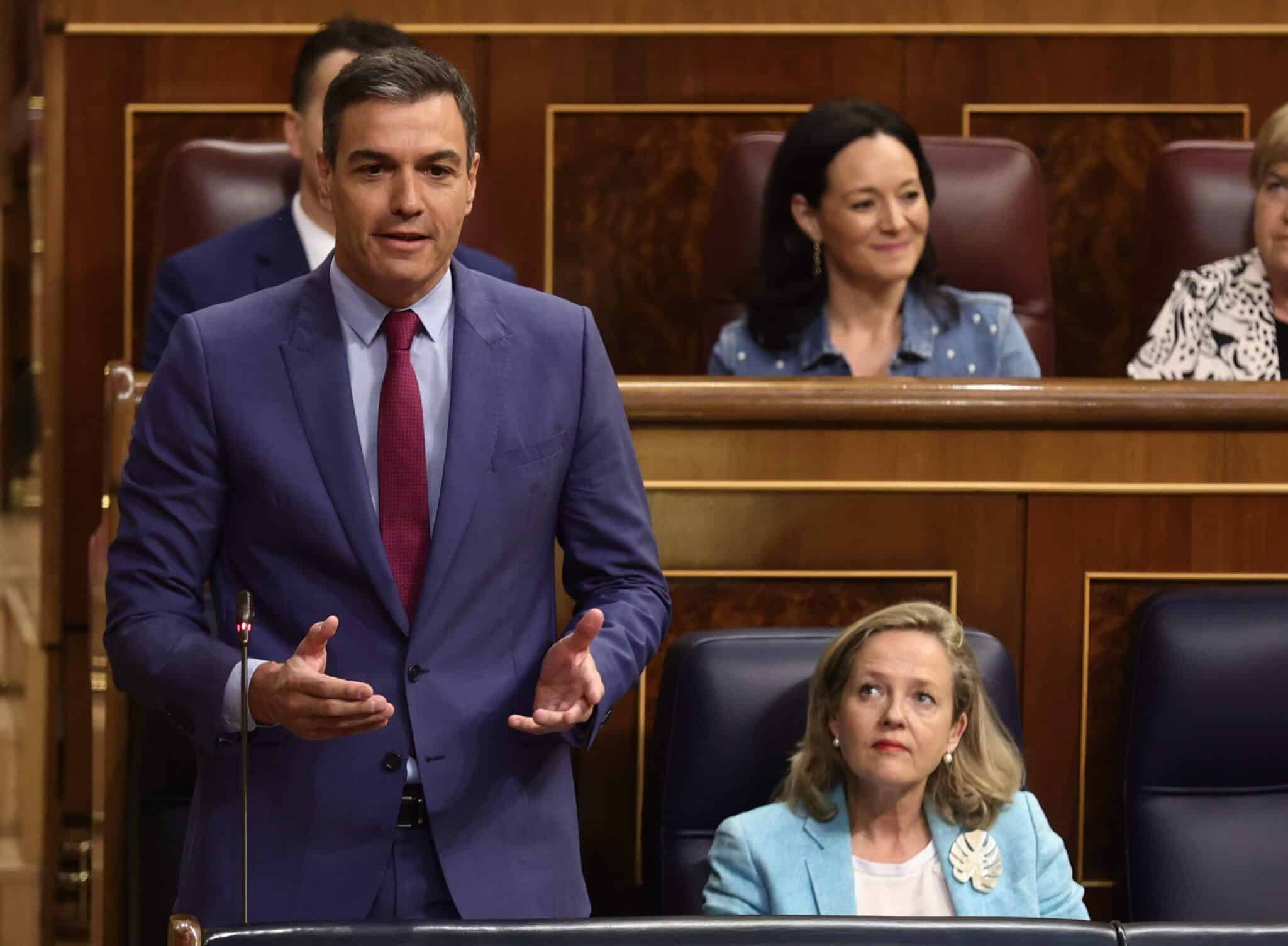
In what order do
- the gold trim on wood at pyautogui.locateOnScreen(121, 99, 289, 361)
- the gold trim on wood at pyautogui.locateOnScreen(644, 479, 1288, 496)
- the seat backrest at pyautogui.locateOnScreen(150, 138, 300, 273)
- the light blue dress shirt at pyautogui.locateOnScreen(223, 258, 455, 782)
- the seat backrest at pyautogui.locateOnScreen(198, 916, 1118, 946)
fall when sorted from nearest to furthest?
1. the seat backrest at pyautogui.locateOnScreen(198, 916, 1118, 946)
2. the light blue dress shirt at pyautogui.locateOnScreen(223, 258, 455, 782)
3. the gold trim on wood at pyautogui.locateOnScreen(644, 479, 1288, 496)
4. the seat backrest at pyautogui.locateOnScreen(150, 138, 300, 273)
5. the gold trim on wood at pyautogui.locateOnScreen(121, 99, 289, 361)

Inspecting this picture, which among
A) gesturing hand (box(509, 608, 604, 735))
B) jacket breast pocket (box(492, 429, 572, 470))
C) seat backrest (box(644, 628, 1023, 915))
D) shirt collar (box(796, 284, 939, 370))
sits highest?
shirt collar (box(796, 284, 939, 370))

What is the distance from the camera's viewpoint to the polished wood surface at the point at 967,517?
113 cm

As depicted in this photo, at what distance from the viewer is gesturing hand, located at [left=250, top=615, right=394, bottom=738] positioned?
0.71m

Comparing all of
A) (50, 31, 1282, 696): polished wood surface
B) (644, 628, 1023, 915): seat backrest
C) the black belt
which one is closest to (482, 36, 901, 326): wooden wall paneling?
(50, 31, 1282, 696): polished wood surface

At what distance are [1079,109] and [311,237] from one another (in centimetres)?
72

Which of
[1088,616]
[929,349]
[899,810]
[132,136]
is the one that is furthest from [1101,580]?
[132,136]

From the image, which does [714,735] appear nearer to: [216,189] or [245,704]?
[245,704]

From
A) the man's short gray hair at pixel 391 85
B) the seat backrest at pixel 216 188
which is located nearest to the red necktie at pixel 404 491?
the man's short gray hair at pixel 391 85

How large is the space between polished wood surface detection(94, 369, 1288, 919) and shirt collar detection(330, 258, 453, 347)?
306mm

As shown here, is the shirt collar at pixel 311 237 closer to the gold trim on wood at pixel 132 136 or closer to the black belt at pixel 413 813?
the gold trim on wood at pixel 132 136

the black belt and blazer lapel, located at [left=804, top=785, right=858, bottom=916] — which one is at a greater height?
the black belt

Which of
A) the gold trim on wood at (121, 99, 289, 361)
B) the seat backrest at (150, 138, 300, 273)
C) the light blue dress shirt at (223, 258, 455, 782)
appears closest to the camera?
the light blue dress shirt at (223, 258, 455, 782)

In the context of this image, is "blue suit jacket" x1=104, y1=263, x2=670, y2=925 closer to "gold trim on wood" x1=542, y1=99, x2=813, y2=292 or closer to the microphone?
the microphone

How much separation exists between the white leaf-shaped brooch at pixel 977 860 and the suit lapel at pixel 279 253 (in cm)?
62
